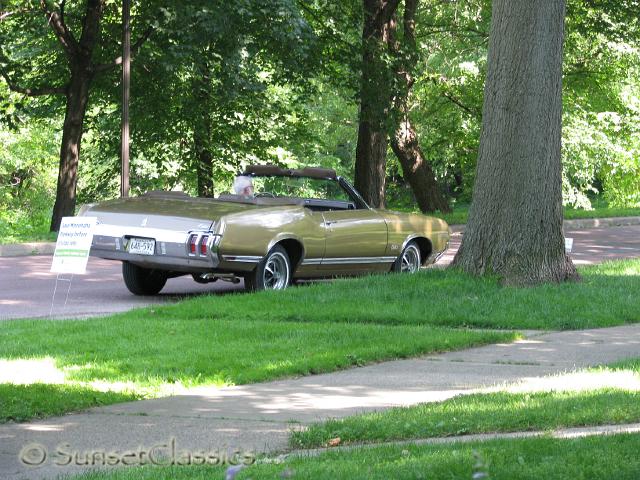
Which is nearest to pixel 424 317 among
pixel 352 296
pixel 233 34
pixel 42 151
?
pixel 352 296

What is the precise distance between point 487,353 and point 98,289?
7541 mm

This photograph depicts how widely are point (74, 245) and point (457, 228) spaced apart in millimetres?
19417

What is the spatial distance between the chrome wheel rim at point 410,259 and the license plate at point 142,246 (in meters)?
4.21

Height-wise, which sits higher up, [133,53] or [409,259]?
[133,53]

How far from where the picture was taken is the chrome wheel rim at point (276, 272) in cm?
1514

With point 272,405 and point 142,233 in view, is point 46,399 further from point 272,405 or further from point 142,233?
point 142,233

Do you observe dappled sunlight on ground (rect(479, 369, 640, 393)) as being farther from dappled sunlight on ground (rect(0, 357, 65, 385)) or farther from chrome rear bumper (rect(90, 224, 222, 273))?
chrome rear bumper (rect(90, 224, 222, 273))

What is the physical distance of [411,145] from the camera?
35.2 metres

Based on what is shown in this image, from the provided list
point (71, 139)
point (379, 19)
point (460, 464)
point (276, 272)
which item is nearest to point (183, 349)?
point (460, 464)

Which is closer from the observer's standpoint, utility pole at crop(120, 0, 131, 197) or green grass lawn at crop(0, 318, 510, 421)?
green grass lawn at crop(0, 318, 510, 421)

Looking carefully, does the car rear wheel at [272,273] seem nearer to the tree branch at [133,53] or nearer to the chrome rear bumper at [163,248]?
the chrome rear bumper at [163,248]

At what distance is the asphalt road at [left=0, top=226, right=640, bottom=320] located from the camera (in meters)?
14.2

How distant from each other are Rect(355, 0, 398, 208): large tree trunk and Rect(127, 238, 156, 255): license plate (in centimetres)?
1657

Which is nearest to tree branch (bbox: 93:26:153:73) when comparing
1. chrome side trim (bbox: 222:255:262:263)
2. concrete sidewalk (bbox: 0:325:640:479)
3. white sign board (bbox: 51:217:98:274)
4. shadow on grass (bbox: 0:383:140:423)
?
chrome side trim (bbox: 222:255:262:263)
